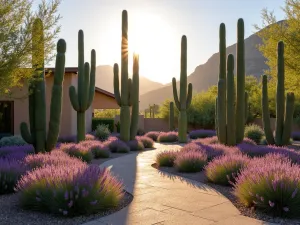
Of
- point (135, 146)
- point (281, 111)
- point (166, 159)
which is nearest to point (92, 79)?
point (135, 146)

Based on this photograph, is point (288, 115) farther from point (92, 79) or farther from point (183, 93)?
point (92, 79)

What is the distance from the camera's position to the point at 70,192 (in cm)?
525

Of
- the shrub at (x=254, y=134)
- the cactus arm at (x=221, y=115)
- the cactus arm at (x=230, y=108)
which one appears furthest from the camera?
the shrub at (x=254, y=134)

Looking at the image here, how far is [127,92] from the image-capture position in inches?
676

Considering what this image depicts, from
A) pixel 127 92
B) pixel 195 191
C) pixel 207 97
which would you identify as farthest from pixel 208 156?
pixel 207 97

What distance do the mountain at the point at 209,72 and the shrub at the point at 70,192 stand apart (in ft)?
374

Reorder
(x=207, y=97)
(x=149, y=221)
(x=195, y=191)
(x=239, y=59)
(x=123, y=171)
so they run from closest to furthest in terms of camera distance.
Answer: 1. (x=149, y=221)
2. (x=195, y=191)
3. (x=123, y=171)
4. (x=239, y=59)
5. (x=207, y=97)

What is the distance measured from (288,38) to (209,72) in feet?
449

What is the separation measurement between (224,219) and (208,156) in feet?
17.7

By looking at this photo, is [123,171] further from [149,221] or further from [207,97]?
[207,97]

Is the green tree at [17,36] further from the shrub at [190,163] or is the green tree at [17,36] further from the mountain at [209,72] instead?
the mountain at [209,72]

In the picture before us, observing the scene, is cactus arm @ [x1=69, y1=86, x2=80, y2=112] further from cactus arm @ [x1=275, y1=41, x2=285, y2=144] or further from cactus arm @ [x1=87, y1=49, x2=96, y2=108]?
cactus arm @ [x1=275, y1=41, x2=285, y2=144]

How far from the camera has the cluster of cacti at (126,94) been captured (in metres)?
17.1

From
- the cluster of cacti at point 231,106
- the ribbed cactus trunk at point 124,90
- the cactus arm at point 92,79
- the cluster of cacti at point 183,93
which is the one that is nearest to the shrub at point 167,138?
the cluster of cacti at point 183,93
